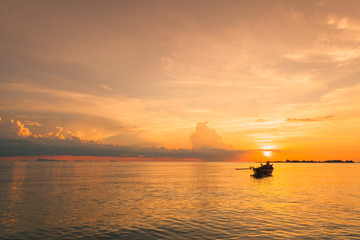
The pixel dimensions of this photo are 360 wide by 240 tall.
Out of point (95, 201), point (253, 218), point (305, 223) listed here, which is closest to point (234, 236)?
point (253, 218)

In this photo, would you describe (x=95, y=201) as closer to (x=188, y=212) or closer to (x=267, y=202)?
(x=188, y=212)

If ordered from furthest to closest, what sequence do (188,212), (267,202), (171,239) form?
(267,202) → (188,212) → (171,239)

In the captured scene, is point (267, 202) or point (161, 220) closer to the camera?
point (161, 220)

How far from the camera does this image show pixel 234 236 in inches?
987

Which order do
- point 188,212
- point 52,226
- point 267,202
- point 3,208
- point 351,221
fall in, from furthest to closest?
1. point 267,202
2. point 3,208
3. point 188,212
4. point 351,221
5. point 52,226

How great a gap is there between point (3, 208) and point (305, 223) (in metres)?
45.9

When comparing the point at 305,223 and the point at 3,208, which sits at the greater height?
the point at 305,223

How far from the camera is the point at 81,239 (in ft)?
80.0

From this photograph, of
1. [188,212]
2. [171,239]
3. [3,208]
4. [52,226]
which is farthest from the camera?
[3,208]

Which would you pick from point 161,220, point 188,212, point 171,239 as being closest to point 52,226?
point 161,220

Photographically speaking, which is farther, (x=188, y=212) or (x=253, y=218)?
(x=188, y=212)

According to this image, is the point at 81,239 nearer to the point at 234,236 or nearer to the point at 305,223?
the point at 234,236

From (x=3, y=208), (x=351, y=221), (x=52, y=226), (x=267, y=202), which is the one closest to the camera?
(x=52, y=226)

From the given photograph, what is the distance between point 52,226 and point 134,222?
974 cm
